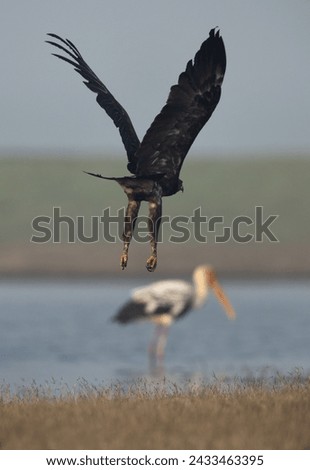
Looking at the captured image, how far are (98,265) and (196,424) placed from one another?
4689 centimetres

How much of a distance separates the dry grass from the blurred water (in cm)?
188

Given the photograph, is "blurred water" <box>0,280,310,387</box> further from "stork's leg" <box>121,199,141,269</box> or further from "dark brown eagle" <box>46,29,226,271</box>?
"stork's leg" <box>121,199,141,269</box>

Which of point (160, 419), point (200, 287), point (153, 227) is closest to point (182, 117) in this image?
point (153, 227)

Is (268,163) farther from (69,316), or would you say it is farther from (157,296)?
(157,296)

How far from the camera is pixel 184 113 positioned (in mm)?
11797

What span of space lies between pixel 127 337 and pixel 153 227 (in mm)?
26673

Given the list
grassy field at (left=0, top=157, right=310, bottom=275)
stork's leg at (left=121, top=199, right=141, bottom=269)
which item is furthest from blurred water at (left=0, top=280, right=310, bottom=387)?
stork's leg at (left=121, top=199, right=141, bottom=269)

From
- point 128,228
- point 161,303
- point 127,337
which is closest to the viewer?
point 128,228

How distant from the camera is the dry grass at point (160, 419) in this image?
9.86m

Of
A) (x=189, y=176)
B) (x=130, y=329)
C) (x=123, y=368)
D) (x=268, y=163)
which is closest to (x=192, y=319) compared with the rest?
(x=130, y=329)

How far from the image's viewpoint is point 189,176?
7462 centimetres

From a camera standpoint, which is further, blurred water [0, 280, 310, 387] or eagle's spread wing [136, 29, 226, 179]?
blurred water [0, 280, 310, 387]

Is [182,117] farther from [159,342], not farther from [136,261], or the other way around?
[136,261]

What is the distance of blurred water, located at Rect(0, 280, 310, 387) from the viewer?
23969 mm
